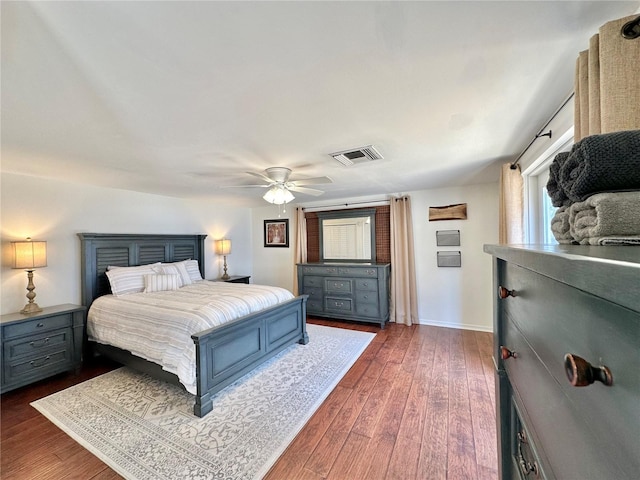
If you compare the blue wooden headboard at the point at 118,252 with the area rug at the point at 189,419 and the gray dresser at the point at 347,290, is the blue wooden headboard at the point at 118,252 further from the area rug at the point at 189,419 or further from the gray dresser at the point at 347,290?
the gray dresser at the point at 347,290

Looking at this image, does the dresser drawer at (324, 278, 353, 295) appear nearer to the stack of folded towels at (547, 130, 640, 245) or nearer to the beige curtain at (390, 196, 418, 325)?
the beige curtain at (390, 196, 418, 325)

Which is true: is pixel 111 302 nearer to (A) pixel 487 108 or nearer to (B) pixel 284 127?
(B) pixel 284 127

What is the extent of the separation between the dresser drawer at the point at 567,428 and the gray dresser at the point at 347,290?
3.47 m

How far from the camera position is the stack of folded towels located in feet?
1.76

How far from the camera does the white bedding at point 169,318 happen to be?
227 centimetres

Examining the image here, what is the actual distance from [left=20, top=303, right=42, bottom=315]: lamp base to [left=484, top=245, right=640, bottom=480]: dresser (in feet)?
13.2

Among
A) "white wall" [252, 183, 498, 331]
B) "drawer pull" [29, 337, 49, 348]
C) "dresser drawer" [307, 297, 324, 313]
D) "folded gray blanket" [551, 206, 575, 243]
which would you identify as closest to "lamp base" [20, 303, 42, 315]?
"drawer pull" [29, 337, 49, 348]

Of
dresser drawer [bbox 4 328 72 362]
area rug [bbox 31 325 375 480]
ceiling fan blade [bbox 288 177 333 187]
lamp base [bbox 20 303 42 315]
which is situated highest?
ceiling fan blade [bbox 288 177 333 187]

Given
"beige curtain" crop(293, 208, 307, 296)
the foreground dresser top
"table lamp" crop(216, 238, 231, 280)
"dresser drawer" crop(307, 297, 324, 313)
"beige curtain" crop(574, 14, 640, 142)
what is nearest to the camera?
the foreground dresser top

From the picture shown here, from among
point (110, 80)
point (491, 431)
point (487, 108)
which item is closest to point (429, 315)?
point (491, 431)

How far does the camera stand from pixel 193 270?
4.27m

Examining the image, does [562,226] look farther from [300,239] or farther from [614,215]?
[300,239]

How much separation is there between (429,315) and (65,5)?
477 centimetres

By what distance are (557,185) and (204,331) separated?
2.38m
